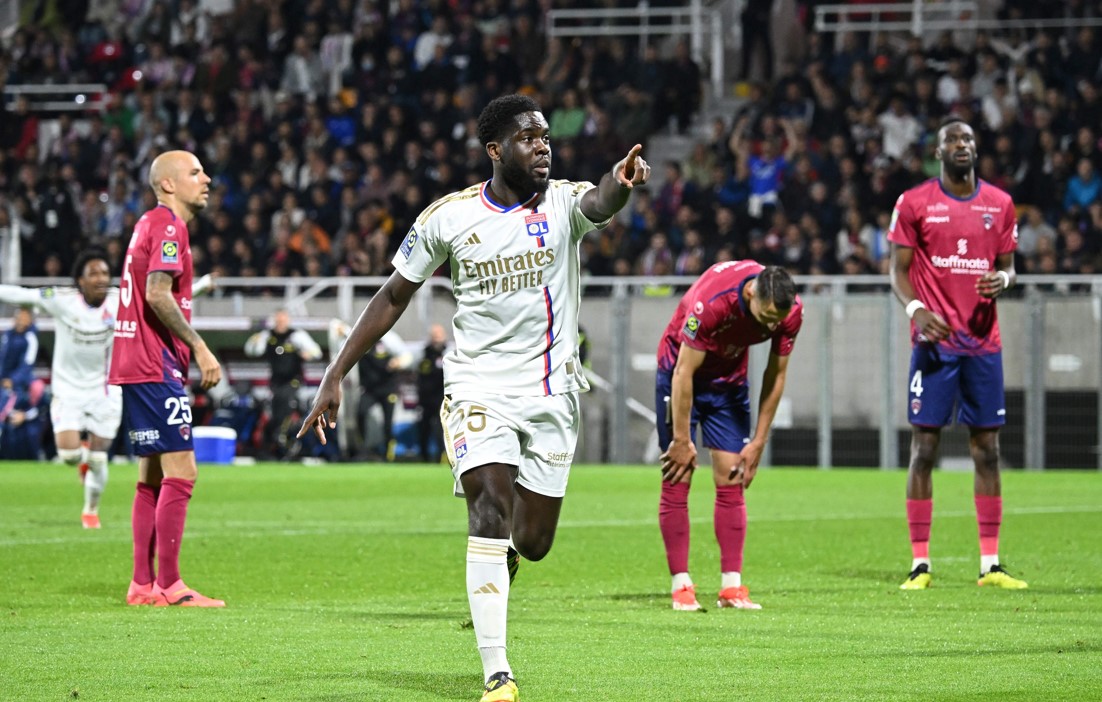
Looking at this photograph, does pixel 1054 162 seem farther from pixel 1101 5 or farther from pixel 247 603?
pixel 247 603

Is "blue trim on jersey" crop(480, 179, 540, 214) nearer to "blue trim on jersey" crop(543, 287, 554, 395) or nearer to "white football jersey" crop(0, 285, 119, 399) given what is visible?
"blue trim on jersey" crop(543, 287, 554, 395)

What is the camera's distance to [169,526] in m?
8.98

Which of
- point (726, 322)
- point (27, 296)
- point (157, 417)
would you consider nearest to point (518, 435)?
point (726, 322)

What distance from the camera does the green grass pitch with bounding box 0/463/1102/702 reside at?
6.21 metres

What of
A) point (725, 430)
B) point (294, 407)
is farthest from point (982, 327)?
point (294, 407)

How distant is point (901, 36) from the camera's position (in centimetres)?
2880

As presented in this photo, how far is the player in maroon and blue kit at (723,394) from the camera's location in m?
8.61

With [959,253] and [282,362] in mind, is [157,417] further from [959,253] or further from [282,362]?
[282,362]

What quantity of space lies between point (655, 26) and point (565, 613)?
23037mm

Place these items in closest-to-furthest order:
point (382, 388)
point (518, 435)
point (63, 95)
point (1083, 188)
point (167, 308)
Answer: point (518, 435)
point (167, 308)
point (1083, 188)
point (382, 388)
point (63, 95)

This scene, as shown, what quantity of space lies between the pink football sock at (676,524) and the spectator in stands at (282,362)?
15407 mm

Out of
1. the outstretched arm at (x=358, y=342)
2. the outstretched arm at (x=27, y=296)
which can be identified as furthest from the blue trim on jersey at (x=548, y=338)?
the outstretched arm at (x=27, y=296)

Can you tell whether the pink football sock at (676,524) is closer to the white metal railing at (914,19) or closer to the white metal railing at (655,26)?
the white metal railing at (914,19)

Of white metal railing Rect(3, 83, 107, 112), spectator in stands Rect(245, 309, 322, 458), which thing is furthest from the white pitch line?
white metal railing Rect(3, 83, 107, 112)
